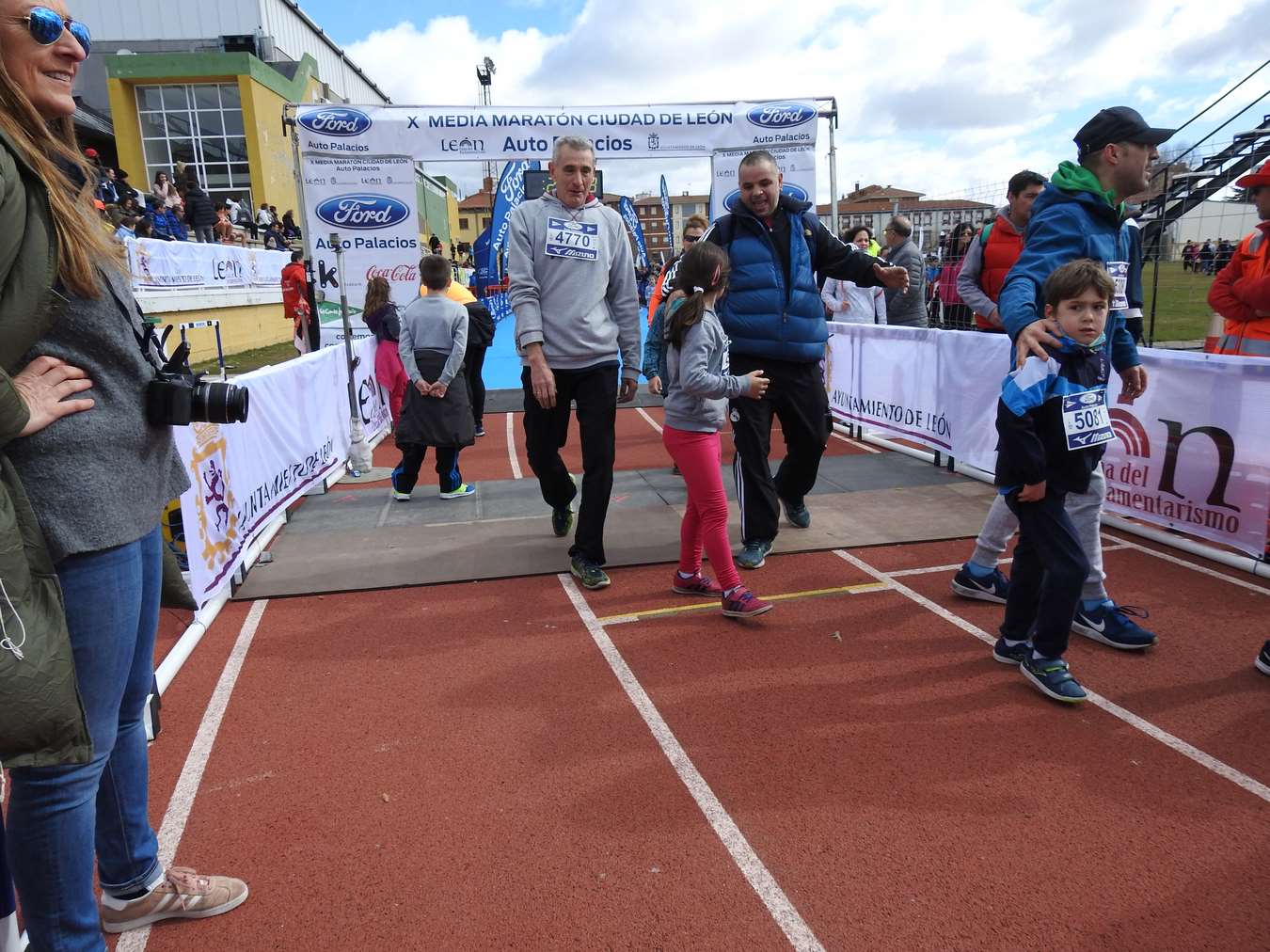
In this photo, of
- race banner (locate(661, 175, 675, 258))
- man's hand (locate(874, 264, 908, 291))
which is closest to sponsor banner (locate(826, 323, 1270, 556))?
man's hand (locate(874, 264, 908, 291))

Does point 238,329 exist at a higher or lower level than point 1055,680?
higher

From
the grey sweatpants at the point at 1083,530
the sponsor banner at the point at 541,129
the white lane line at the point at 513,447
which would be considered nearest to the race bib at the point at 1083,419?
the grey sweatpants at the point at 1083,530

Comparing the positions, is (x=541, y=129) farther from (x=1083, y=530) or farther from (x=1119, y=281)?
(x=1083, y=530)

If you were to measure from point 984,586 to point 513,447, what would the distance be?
5.52 metres

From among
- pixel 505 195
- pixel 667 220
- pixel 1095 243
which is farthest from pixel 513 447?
pixel 667 220

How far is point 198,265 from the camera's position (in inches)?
645

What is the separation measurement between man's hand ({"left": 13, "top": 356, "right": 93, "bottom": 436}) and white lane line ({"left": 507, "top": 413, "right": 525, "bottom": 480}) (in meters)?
5.93

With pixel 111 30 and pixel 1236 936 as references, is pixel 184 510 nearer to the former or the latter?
pixel 1236 936

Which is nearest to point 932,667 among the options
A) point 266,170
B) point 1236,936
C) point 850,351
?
point 1236,936

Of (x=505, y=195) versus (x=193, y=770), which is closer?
(x=193, y=770)

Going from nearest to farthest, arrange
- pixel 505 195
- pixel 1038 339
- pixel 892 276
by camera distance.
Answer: pixel 1038 339 < pixel 892 276 < pixel 505 195

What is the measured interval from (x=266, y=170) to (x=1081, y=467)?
→ 3437 centimetres

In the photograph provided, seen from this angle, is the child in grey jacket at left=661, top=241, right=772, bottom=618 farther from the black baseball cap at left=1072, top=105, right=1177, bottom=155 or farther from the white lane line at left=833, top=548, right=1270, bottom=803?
the black baseball cap at left=1072, top=105, right=1177, bottom=155

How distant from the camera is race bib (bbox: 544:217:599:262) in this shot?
4426mm
